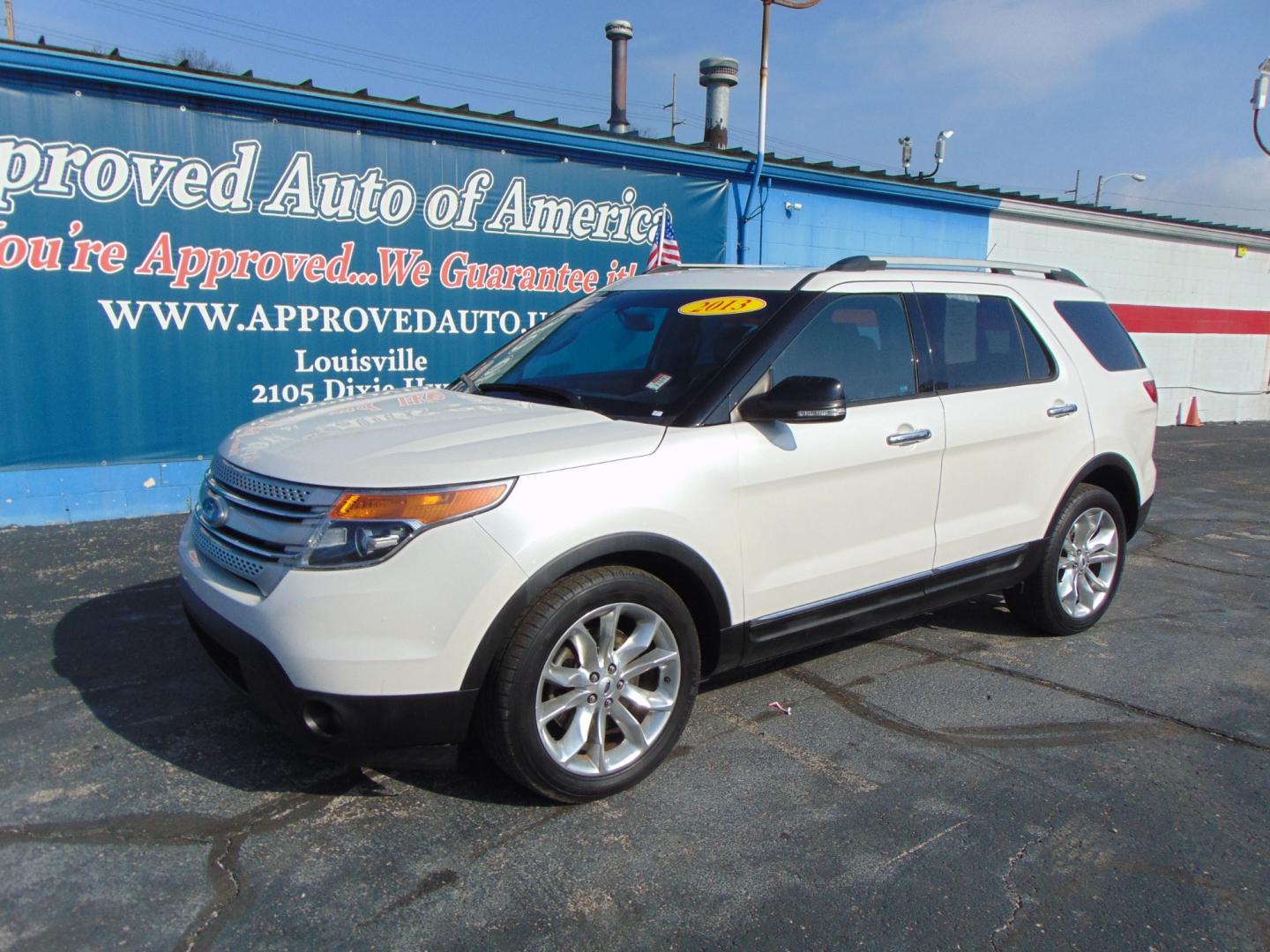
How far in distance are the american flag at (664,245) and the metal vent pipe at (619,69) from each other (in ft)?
15.5

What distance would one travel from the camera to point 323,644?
110 inches

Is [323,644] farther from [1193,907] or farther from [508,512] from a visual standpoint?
[1193,907]

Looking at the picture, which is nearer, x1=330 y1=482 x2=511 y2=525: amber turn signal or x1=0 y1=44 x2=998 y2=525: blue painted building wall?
x1=330 y1=482 x2=511 y2=525: amber turn signal

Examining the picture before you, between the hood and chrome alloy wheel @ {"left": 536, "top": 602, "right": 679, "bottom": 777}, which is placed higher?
the hood

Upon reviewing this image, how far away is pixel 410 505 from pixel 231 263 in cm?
607

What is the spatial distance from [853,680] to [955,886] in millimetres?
1630

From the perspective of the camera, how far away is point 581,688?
10.3ft

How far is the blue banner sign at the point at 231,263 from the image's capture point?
7188 mm

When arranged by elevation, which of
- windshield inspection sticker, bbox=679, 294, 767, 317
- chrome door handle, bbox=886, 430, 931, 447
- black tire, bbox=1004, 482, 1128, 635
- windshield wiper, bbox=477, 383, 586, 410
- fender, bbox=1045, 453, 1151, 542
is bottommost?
A: black tire, bbox=1004, 482, 1128, 635

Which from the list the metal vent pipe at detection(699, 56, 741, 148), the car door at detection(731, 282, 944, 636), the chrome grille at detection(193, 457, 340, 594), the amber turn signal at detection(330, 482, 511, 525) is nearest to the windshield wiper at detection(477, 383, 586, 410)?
the car door at detection(731, 282, 944, 636)

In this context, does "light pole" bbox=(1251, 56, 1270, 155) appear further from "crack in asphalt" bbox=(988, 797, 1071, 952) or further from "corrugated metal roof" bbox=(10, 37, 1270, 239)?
"crack in asphalt" bbox=(988, 797, 1071, 952)

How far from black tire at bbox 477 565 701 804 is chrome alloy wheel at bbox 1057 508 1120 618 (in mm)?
2604

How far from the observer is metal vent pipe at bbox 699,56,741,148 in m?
12.8

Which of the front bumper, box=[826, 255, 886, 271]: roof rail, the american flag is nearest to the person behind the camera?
the front bumper
